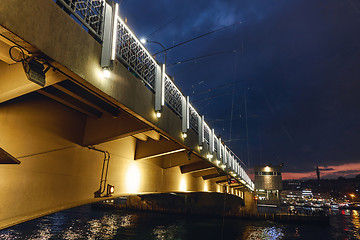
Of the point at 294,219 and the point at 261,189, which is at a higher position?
the point at 261,189

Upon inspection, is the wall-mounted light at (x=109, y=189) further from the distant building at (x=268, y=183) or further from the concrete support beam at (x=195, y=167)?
the distant building at (x=268, y=183)

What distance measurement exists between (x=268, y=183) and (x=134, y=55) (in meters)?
86.5

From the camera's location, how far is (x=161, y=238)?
2934cm

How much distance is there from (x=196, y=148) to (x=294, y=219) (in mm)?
51503

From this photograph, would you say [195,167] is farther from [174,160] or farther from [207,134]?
[174,160]

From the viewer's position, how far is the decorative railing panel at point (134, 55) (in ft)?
19.6

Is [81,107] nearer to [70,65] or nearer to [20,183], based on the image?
[20,183]

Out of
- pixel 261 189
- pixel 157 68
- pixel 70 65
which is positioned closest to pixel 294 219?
pixel 261 189

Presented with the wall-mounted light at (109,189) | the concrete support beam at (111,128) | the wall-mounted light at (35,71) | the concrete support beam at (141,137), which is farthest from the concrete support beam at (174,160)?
the wall-mounted light at (35,71)

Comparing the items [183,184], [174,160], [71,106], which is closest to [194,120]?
[174,160]

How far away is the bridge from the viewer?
3873mm

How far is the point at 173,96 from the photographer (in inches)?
383

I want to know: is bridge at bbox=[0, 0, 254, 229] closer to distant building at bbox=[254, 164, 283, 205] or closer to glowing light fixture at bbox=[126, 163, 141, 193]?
glowing light fixture at bbox=[126, 163, 141, 193]

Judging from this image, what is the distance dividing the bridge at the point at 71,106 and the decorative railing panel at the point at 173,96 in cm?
5
